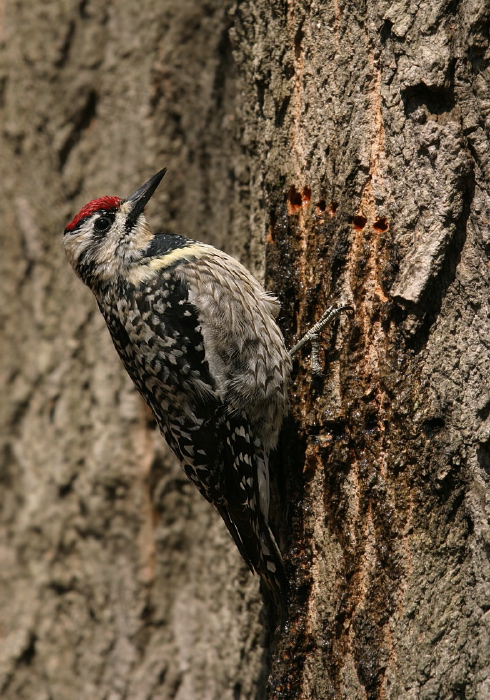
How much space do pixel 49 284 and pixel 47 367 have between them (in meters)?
0.52

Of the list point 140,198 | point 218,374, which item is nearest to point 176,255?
point 140,198

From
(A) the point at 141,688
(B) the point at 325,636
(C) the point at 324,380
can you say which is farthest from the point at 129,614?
(C) the point at 324,380

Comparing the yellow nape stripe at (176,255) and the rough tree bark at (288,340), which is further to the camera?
the yellow nape stripe at (176,255)

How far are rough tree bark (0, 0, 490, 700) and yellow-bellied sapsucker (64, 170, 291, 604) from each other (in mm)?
119

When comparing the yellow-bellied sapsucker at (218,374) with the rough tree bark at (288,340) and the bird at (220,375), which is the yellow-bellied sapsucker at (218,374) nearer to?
the bird at (220,375)

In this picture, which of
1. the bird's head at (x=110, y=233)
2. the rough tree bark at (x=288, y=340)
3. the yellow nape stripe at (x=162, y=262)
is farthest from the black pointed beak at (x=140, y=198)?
the rough tree bark at (x=288, y=340)

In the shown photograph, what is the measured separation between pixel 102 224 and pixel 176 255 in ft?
1.44

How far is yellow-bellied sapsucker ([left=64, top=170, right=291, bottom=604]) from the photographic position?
10.6 feet

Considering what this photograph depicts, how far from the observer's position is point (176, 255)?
3.48 m

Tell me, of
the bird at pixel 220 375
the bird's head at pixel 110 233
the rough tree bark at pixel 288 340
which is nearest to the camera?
the rough tree bark at pixel 288 340

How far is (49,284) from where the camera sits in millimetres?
4867

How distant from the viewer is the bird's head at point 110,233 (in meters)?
3.61

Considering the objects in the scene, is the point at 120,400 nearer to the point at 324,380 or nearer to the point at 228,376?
the point at 228,376

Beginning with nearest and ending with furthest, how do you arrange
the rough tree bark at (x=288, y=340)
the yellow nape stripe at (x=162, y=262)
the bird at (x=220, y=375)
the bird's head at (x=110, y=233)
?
the rough tree bark at (x=288, y=340), the bird at (x=220, y=375), the yellow nape stripe at (x=162, y=262), the bird's head at (x=110, y=233)
